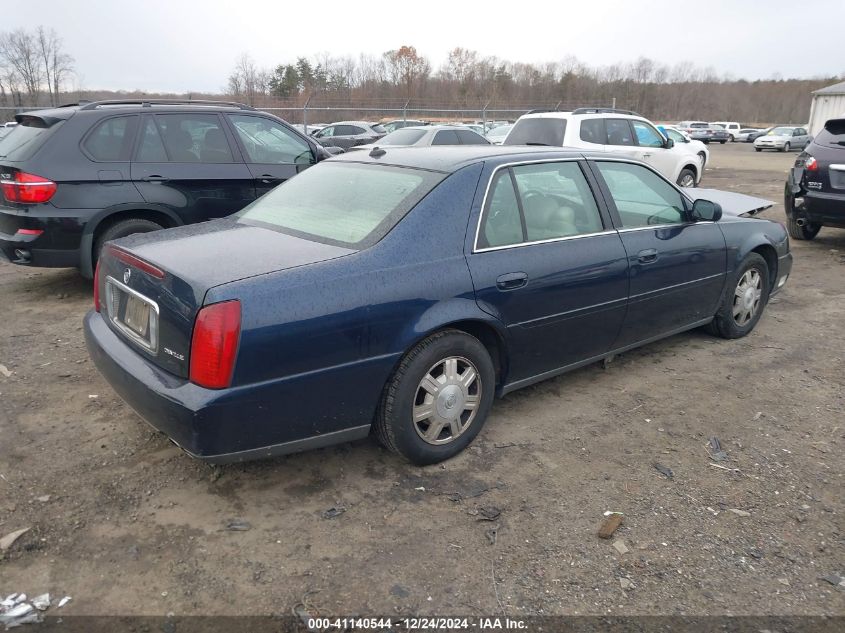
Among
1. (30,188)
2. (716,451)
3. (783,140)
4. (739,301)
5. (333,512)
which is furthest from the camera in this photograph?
(783,140)

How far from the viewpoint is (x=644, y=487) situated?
3213 mm

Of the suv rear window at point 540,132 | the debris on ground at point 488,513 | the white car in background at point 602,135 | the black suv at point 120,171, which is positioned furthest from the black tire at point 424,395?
the suv rear window at point 540,132

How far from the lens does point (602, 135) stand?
10.8 meters

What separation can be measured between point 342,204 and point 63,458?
198cm

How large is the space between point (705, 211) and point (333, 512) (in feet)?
10.9

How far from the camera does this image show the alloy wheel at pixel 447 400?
3.24 metres

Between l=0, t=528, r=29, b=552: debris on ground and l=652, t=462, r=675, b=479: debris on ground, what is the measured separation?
3003 millimetres

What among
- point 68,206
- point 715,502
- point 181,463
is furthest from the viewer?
point 68,206

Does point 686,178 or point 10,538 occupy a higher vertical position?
point 686,178

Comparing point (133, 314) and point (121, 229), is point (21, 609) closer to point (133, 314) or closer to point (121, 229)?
point (133, 314)

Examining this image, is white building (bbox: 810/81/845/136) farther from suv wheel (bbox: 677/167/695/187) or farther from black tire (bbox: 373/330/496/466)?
black tire (bbox: 373/330/496/466)

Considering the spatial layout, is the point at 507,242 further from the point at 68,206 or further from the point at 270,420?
the point at 68,206

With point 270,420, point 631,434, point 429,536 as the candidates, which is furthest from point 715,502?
point 270,420

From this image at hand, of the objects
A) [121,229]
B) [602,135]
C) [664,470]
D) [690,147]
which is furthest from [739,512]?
[690,147]
